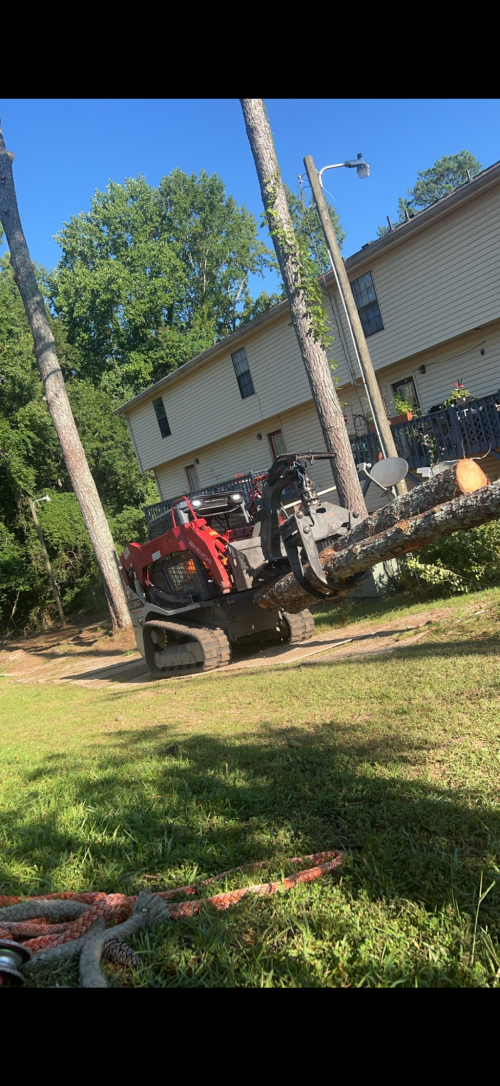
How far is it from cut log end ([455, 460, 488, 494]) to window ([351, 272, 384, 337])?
13919mm

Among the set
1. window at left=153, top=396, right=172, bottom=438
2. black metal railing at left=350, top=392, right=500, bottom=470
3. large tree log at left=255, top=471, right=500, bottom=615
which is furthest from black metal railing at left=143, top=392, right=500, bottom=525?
window at left=153, top=396, right=172, bottom=438

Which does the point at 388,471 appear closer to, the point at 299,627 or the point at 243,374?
the point at 299,627

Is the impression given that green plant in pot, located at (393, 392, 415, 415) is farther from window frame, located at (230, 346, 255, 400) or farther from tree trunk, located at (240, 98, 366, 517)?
window frame, located at (230, 346, 255, 400)

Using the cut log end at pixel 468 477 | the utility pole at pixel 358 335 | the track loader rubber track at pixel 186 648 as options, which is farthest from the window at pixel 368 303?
the cut log end at pixel 468 477

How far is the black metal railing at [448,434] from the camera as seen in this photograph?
52.1 feet

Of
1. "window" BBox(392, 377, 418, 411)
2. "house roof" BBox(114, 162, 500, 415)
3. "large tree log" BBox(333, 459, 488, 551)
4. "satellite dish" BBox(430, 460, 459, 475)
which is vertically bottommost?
"large tree log" BBox(333, 459, 488, 551)

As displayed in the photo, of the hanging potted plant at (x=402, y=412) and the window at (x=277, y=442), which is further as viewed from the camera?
the window at (x=277, y=442)

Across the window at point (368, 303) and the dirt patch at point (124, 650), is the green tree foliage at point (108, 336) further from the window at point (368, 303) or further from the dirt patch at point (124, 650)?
the window at point (368, 303)

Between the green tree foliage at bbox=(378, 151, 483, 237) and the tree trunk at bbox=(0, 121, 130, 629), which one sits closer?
the tree trunk at bbox=(0, 121, 130, 629)

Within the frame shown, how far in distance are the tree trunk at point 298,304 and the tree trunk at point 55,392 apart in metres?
8.44

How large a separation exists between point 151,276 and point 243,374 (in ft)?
78.3

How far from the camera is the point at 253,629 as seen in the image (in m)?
10.6

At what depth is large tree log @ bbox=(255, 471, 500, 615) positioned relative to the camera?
6.25 m

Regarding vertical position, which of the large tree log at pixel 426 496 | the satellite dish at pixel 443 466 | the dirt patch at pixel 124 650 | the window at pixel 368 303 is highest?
the window at pixel 368 303
